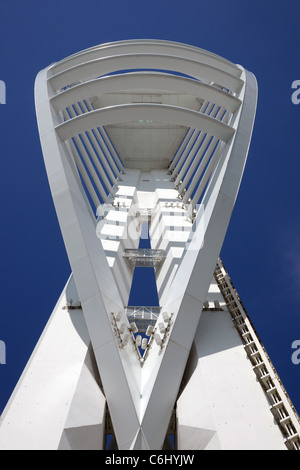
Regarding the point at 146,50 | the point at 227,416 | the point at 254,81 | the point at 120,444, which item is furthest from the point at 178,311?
the point at 146,50

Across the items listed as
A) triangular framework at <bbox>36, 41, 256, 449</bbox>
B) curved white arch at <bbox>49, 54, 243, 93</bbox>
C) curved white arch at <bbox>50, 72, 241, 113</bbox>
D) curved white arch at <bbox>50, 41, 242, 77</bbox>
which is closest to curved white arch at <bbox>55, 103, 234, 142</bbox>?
triangular framework at <bbox>36, 41, 256, 449</bbox>

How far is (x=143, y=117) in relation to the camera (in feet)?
36.3

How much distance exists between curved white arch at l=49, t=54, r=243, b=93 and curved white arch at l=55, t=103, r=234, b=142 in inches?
91.0

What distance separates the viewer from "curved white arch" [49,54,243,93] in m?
12.2

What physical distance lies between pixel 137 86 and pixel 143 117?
1347 millimetres

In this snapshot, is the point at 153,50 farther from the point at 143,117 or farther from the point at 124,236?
the point at 124,236

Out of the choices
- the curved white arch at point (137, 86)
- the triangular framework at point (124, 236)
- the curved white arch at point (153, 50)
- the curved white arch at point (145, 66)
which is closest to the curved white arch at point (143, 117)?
the triangular framework at point (124, 236)

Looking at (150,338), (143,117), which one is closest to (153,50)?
(143,117)

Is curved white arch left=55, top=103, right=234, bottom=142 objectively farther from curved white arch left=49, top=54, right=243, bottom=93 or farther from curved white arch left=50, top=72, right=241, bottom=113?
curved white arch left=49, top=54, right=243, bottom=93

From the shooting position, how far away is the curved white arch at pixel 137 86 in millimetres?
11523

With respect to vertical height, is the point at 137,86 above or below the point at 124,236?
above

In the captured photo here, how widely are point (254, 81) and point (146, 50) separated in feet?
14.4
